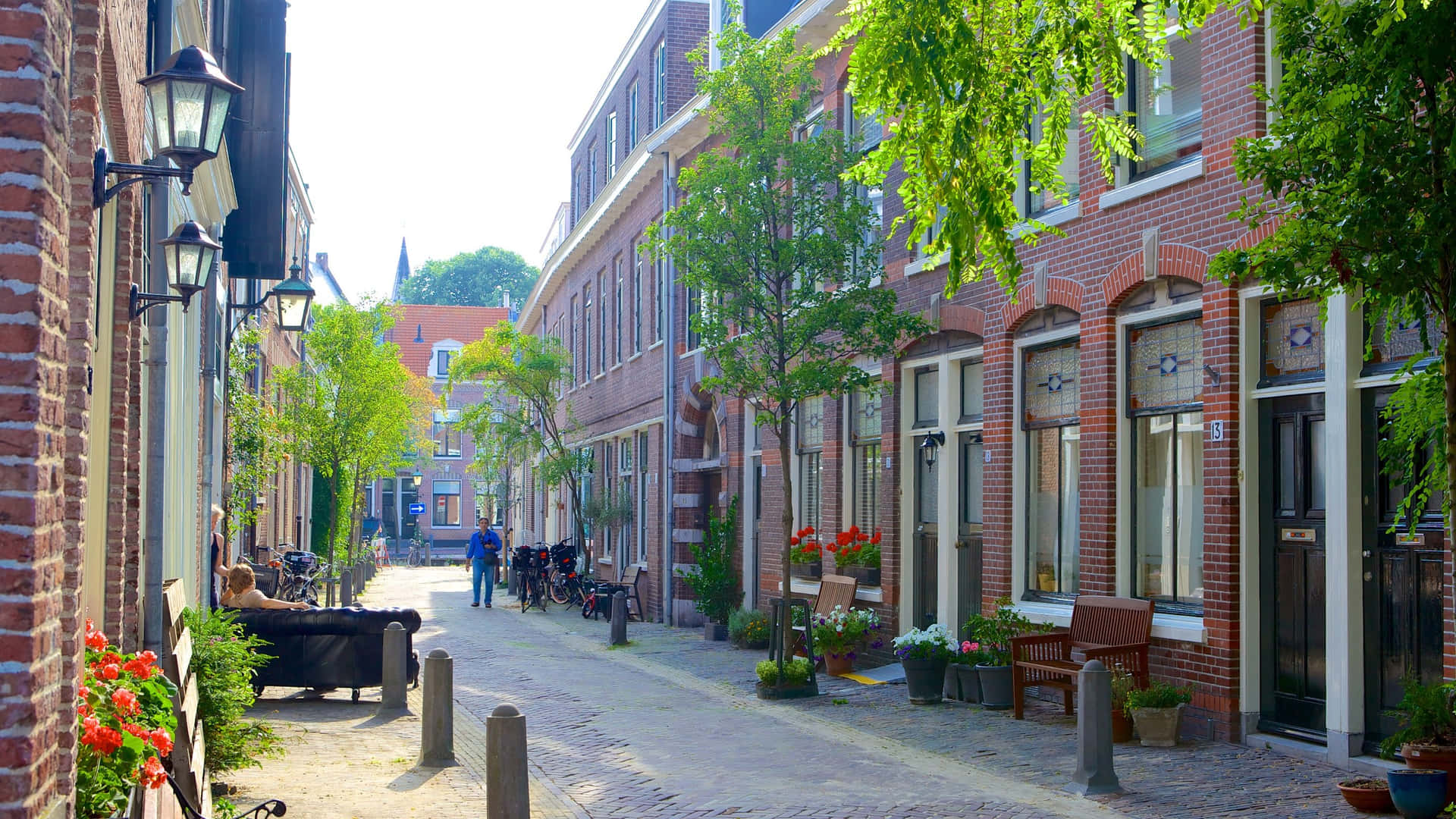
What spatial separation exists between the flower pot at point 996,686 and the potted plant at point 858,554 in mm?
3818

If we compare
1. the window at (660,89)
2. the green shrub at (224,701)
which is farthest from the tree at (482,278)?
the green shrub at (224,701)

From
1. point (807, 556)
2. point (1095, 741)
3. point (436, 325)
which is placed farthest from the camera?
point (436, 325)

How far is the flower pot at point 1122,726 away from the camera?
34.8 ft

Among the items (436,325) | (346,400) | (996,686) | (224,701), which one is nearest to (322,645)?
(224,701)

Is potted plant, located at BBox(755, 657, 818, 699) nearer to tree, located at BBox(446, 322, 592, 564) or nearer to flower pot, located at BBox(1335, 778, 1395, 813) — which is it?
flower pot, located at BBox(1335, 778, 1395, 813)

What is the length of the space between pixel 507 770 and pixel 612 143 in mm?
26105

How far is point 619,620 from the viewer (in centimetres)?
1978

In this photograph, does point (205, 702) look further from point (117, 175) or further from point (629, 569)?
point (629, 569)

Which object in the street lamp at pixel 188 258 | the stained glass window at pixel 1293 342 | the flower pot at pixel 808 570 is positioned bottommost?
the flower pot at pixel 808 570

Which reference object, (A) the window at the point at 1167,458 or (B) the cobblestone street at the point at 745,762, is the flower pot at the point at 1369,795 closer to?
(B) the cobblestone street at the point at 745,762

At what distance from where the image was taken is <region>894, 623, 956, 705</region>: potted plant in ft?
43.2

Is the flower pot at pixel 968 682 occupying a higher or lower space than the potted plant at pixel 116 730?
lower

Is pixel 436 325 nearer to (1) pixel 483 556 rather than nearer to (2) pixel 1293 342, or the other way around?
(1) pixel 483 556

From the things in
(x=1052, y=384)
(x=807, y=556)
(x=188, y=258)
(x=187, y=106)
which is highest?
(x=187, y=106)
